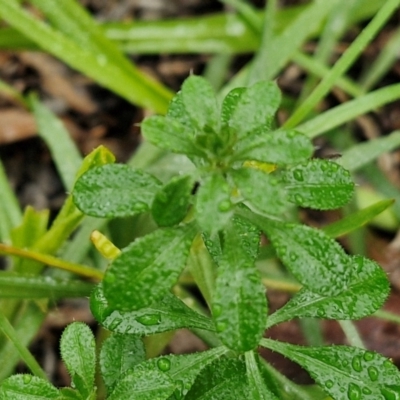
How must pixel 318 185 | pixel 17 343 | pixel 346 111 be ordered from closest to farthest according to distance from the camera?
pixel 318 185 < pixel 17 343 < pixel 346 111

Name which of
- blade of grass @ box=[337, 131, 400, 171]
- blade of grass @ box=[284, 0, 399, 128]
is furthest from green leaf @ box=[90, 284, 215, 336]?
blade of grass @ box=[337, 131, 400, 171]

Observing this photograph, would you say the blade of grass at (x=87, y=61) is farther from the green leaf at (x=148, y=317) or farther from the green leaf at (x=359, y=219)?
the green leaf at (x=148, y=317)

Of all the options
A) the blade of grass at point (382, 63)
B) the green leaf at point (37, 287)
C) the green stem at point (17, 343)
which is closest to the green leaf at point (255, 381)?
the green stem at point (17, 343)

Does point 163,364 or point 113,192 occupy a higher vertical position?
point 113,192

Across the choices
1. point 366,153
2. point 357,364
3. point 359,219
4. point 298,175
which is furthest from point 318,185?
point 366,153

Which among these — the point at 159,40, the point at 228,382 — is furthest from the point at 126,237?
the point at 159,40

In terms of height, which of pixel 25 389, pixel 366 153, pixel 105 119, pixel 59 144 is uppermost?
pixel 105 119

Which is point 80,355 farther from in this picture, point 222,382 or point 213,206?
point 213,206
